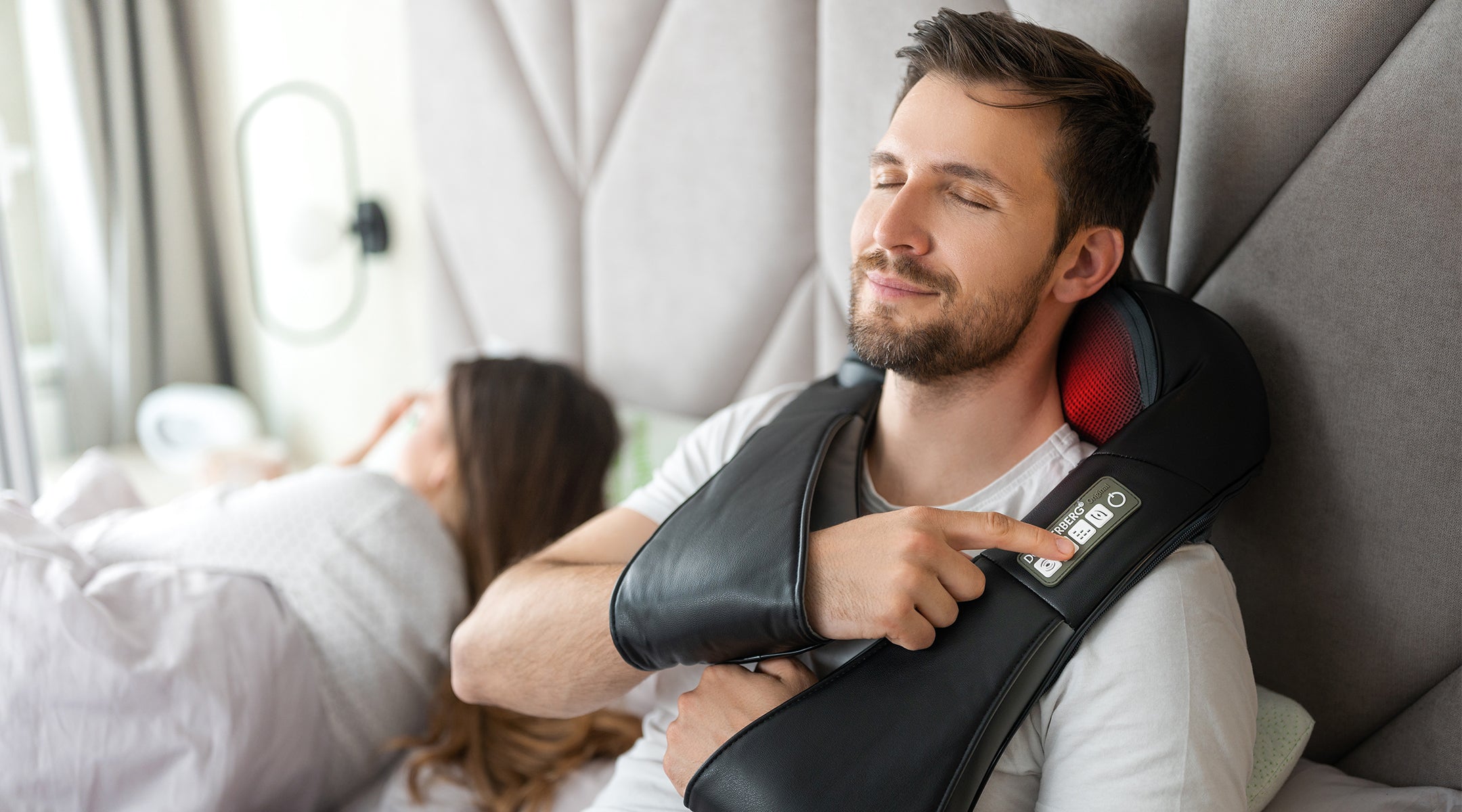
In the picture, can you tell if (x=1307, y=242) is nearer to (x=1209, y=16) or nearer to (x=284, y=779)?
(x=1209, y=16)

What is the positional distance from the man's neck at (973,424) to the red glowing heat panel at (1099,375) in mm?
22

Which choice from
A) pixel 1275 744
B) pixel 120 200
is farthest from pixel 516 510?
pixel 120 200

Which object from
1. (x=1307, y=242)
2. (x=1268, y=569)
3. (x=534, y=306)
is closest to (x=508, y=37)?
(x=534, y=306)

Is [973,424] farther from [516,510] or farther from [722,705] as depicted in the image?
[516,510]

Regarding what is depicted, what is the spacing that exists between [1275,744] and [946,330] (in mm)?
545

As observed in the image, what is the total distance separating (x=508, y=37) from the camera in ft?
6.64

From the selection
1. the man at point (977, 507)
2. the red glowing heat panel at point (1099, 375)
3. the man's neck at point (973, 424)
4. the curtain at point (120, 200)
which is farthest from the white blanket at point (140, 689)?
the curtain at point (120, 200)

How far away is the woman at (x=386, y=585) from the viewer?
4.81 feet

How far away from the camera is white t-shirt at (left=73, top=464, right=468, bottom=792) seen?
147 centimetres

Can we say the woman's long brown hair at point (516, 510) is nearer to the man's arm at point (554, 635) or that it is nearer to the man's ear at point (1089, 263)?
the man's arm at point (554, 635)

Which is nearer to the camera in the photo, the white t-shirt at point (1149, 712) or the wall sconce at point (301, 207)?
the white t-shirt at point (1149, 712)

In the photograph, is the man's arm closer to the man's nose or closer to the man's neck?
the man's neck

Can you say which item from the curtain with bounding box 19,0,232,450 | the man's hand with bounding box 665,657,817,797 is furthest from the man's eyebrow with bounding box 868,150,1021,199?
the curtain with bounding box 19,0,232,450

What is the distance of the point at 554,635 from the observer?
1.13 metres
